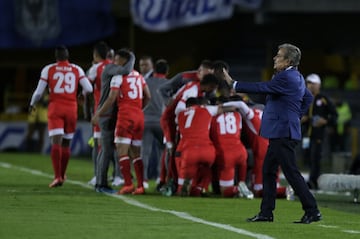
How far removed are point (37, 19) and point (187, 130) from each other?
1838 cm

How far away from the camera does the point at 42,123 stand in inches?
1382

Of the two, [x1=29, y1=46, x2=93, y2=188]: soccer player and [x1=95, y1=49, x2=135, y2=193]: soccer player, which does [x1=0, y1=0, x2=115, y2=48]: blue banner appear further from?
[x1=95, y1=49, x2=135, y2=193]: soccer player

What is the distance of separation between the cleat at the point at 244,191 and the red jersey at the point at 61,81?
2971 millimetres

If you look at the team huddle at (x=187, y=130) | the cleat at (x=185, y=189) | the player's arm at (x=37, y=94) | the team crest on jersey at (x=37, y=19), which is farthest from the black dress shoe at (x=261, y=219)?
the team crest on jersey at (x=37, y=19)

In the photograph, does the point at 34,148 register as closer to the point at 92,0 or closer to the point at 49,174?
the point at 92,0

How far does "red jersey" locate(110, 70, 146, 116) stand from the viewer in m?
19.9

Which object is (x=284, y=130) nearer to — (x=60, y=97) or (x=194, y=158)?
(x=194, y=158)

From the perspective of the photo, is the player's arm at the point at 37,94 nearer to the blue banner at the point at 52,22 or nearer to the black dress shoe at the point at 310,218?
the black dress shoe at the point at 310,218

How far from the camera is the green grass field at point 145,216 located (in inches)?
552

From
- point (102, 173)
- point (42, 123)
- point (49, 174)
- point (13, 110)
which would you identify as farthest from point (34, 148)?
point (102, 173)

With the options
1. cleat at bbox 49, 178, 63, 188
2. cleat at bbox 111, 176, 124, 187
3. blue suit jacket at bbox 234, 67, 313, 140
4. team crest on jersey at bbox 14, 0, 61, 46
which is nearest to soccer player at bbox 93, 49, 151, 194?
cleat at bbox 49, 178, 63, 188

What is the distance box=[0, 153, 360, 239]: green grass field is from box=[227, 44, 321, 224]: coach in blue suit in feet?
0.81

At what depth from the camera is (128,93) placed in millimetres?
→ 20047

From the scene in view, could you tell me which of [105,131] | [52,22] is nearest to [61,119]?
[105,131]
